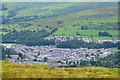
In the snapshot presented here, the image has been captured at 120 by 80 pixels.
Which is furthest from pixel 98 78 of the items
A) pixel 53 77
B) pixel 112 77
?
pixel 53 77

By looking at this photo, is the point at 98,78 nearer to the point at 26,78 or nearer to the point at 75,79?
the point at 75,79

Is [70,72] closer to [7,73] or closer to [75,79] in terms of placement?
[75,79]

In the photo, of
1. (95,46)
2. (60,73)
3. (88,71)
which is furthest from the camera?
(95,46)

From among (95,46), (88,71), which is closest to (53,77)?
(88,71)

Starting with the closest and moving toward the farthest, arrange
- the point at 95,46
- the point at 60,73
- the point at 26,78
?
1. the point at 26,78
2. the point at 60,73
3. the point at 95,46

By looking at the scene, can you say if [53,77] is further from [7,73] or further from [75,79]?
[7,73]

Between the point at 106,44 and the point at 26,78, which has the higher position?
the point at 26,78

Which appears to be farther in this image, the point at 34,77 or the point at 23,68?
the point at 23,68

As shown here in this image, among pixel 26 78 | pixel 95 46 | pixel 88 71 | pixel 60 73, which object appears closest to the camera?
pixel 26 78

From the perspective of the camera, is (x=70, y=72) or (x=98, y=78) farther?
(x=70, y=72)

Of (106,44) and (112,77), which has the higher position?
(112,77)
